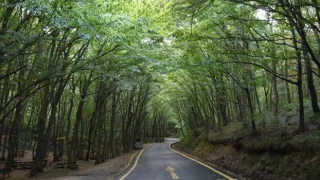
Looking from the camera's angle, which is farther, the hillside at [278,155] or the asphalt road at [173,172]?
the asphalt road at [173,172]

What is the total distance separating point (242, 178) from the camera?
8.78 m

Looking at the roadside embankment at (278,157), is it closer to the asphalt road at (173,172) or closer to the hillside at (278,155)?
the hillside at (278,155)

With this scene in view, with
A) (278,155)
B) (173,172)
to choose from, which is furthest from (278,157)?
(173,172)

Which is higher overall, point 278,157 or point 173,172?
point 278,157

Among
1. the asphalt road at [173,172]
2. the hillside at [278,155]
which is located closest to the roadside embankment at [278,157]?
the hillside at [278,155]

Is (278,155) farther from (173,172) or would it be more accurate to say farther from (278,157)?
(173,172)

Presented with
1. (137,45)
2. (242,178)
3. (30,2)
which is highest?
(137,45)

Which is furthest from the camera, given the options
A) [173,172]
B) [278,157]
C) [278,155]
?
[173,172]

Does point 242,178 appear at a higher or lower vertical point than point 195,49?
lower

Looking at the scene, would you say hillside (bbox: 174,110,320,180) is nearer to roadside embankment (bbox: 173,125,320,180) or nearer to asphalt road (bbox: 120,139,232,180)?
roadside embankment (bbox: 173,125,320,180)

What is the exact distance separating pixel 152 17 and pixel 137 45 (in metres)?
2.73

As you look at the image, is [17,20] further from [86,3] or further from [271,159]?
[271,159]

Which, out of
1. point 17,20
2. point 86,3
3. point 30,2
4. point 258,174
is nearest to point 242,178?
point 258,174

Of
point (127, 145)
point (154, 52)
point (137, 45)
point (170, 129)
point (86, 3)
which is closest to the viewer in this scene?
point (86, 3)
